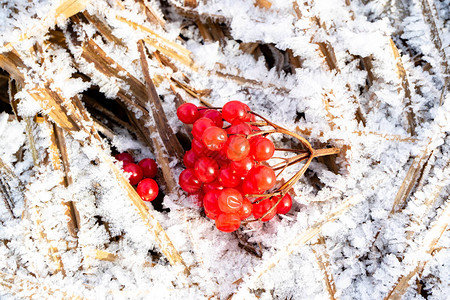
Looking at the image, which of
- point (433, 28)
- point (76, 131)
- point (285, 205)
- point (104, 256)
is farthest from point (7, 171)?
point (433, 28)

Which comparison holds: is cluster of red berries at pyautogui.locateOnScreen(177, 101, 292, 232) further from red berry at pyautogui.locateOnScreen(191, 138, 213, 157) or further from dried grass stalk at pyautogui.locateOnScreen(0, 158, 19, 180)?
dried grass stalk at pyautogui.locateOnScreen(0, 158, 19, 180)

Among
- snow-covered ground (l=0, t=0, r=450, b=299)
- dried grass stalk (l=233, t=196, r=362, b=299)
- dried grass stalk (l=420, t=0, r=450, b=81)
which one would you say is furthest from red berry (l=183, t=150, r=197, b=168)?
dried grass stalk (l=420, t=0, r=450, b=81)

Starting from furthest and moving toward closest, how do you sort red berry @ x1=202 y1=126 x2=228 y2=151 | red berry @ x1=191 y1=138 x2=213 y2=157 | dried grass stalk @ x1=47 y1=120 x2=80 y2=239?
dried grass stalk @ x1=47 y1=120 x2=80 y2=239 → red berry @ x1=191 y1=138 x2=213 y2=157 → red berry @ x1=202 y1=126 x2=228 y2=151

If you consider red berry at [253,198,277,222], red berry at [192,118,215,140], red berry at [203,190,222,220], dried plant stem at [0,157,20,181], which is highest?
dried plant stem at [0,157,20,181]

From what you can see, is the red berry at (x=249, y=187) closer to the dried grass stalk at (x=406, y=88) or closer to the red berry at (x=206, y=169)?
the red berry at (x=206, y=169)

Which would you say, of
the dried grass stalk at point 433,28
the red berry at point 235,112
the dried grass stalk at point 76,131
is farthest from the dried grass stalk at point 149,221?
the dried grass stalk at point 433,28

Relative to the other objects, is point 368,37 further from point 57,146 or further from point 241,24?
point 57,146
